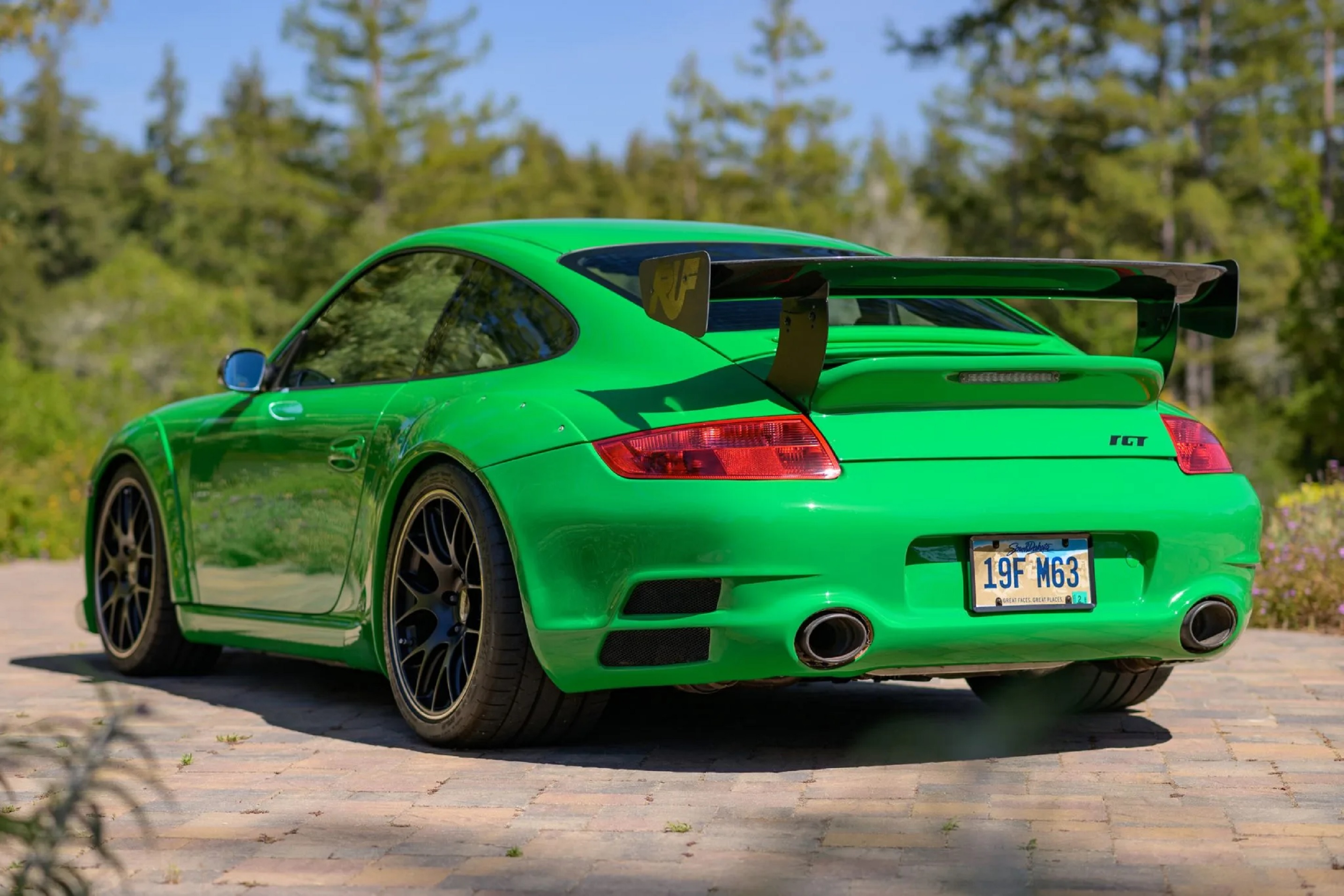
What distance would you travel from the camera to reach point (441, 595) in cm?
502

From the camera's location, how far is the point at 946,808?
4.12m

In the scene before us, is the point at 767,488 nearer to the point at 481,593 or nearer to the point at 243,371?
the point at 481,593

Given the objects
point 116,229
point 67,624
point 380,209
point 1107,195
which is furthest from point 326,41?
point 67,624

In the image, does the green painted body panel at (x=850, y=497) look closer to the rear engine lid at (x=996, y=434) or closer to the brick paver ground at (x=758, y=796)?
the rear engine lid at (x=996, y=434)

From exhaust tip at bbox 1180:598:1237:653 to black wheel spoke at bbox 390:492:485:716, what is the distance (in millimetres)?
1835

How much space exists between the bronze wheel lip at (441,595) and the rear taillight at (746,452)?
2.22 ft

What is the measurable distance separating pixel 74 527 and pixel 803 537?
1116 centimetres

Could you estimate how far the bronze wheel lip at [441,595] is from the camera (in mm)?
4848

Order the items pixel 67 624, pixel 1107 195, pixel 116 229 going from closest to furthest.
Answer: pixel 67 624 < pixel 1107 195 < pixel 116 229

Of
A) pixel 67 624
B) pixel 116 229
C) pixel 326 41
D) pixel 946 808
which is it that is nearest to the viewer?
pixel 946 808

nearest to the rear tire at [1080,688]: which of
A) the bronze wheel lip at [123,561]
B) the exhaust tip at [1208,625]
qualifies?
the exhaust tip at [1208,625]

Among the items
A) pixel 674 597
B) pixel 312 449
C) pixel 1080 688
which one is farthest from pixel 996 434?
pixel 312 449

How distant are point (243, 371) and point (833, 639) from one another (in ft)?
8.89

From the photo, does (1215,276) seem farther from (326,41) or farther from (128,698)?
(326,41)
